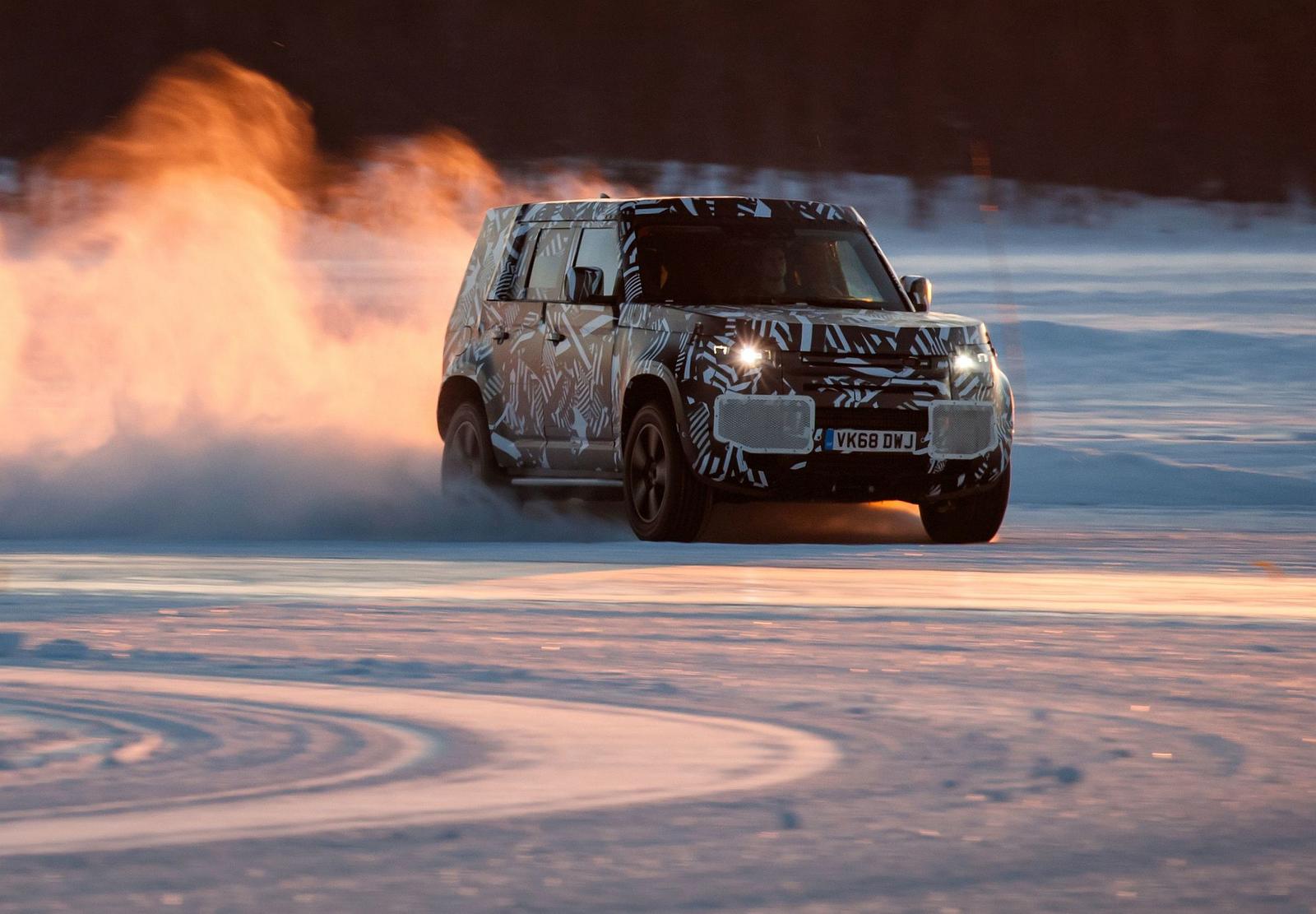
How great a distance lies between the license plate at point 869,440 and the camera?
14.4 meters

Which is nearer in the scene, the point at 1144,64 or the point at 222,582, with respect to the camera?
the point at 222,582

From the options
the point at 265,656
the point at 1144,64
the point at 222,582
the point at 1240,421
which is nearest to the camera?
the point at 265,656

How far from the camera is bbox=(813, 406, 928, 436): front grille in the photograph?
14367mm

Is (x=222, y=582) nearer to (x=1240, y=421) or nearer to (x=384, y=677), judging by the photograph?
(x=384, y=677)

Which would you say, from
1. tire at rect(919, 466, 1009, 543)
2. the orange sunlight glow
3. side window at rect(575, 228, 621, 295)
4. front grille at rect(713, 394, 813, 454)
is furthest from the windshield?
the orange sunlight glow

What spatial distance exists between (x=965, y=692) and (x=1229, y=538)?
22.6 ft

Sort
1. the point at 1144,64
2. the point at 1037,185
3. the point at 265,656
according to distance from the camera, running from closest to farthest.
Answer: the point at 265,656 → the point at 1037,185 → the point at 1144,64

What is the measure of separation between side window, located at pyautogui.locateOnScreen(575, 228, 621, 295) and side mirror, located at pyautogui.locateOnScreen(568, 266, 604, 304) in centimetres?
24

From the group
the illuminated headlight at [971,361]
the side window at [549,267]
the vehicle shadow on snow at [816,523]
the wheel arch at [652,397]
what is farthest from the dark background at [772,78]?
the illuminated headlight at [971,361]

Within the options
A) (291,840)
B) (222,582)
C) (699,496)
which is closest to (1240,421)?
(699,496)

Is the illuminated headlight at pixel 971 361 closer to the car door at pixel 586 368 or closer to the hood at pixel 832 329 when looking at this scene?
the hood at pixel 832 329

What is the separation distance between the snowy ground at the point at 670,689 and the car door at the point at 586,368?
482 mm

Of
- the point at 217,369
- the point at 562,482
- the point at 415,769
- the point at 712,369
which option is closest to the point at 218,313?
the point at 217,369

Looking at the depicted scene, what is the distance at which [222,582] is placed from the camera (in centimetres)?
1302
